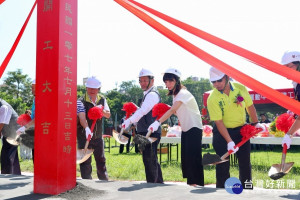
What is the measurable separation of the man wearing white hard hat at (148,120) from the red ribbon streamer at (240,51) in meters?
1.35

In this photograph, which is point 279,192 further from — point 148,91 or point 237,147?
point 148,91

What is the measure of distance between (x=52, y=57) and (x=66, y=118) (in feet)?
→ 1.85

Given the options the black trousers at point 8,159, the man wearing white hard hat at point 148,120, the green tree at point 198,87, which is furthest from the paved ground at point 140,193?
the green tree at point 198,87

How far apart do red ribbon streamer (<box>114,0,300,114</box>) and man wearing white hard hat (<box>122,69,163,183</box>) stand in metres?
1.28

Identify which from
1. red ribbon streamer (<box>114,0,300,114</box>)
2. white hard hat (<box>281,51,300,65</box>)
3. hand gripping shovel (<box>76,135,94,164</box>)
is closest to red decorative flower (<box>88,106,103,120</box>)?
hand gripping shovel (<box>76,135,94,164</box>)

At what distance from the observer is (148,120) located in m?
4.08

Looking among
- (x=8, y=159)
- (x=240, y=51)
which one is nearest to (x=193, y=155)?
(x=240, y=51)

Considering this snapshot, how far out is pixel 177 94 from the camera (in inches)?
147

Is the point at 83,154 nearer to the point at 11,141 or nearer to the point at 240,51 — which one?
the point at 11,141

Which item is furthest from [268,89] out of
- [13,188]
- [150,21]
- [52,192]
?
[13,188]

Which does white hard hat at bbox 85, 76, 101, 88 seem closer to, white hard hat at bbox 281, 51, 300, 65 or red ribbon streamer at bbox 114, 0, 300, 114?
red ribbon streamer at bbox 114, 0, 300, 114

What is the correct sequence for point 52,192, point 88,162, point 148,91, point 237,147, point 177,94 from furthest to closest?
1. point 88,162
2. point 148,91
3. point 177,94
4. point 237,147
5. point 52,192

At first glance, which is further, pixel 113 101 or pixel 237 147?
pixel 113 101

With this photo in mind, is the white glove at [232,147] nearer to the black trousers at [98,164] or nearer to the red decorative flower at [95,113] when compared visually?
the red decorative flower at [95,113]
